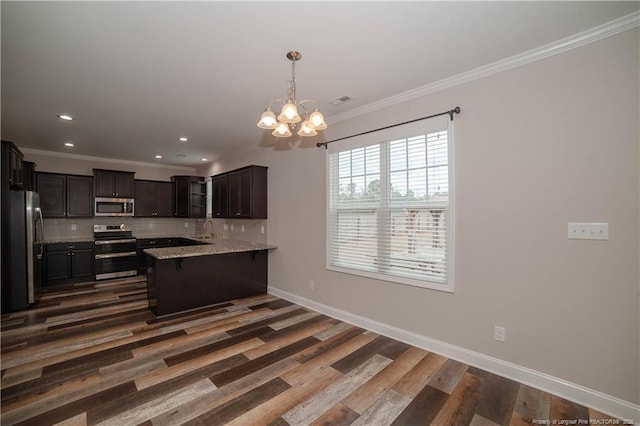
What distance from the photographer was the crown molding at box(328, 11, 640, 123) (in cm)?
196

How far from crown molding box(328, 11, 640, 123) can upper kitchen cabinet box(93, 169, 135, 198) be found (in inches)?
227

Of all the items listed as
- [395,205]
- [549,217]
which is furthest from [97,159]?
[549,217]

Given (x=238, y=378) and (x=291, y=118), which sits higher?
(x=291, y=118)

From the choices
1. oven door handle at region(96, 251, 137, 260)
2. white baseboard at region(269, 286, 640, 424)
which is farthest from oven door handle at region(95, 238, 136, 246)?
white baseboard at region(269, 286, 640, 424)

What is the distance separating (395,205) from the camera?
320 cm

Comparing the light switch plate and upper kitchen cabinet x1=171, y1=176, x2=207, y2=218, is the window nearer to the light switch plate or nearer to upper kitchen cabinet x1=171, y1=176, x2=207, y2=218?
the light switch plate

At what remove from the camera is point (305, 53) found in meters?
2.32

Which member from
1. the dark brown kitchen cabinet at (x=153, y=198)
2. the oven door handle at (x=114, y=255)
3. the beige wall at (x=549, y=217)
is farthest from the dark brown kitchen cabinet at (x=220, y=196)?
the beige wall at (x=549, y=217)

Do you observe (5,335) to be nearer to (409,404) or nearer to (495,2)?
(409,404)

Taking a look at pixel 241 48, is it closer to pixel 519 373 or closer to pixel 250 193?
pixel 250 193

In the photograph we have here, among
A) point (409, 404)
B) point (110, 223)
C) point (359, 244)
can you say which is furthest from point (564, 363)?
point (110, 223)

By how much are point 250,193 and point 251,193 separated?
0.08ft

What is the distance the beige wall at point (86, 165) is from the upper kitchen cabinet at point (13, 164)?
1.75 m

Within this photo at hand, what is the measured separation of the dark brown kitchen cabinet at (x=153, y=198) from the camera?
6727mm
